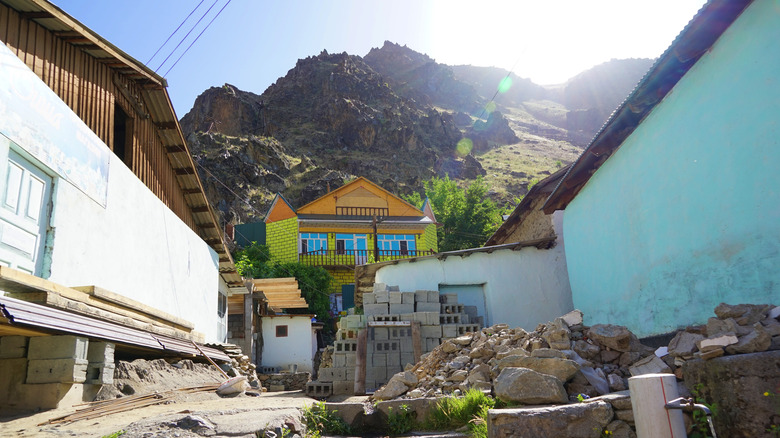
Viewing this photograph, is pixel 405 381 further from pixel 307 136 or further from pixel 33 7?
pixel 307 136

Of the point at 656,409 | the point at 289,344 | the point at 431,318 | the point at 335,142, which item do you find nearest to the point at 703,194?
the point at 656,409

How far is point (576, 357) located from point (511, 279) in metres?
8.81

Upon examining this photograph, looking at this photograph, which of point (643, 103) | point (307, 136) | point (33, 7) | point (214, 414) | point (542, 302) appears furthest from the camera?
point (307, 136)

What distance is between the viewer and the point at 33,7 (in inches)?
270

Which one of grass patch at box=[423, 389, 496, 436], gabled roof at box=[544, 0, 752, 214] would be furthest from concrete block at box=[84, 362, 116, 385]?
gabled roof at box=[544, 0, 752, 214]

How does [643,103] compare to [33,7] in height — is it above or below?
below

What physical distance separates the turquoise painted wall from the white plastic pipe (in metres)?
2.38

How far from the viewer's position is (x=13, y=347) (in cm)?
560

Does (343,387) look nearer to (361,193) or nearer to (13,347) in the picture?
(13,347)

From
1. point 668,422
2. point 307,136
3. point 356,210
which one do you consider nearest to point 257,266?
point 356,210

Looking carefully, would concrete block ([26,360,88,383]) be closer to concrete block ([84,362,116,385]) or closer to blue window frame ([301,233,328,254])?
concrete block ([84,362,116,385])

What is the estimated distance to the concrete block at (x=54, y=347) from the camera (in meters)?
5.53

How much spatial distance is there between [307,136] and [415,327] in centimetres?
5458

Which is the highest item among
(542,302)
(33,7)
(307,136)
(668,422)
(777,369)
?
(307,136)
